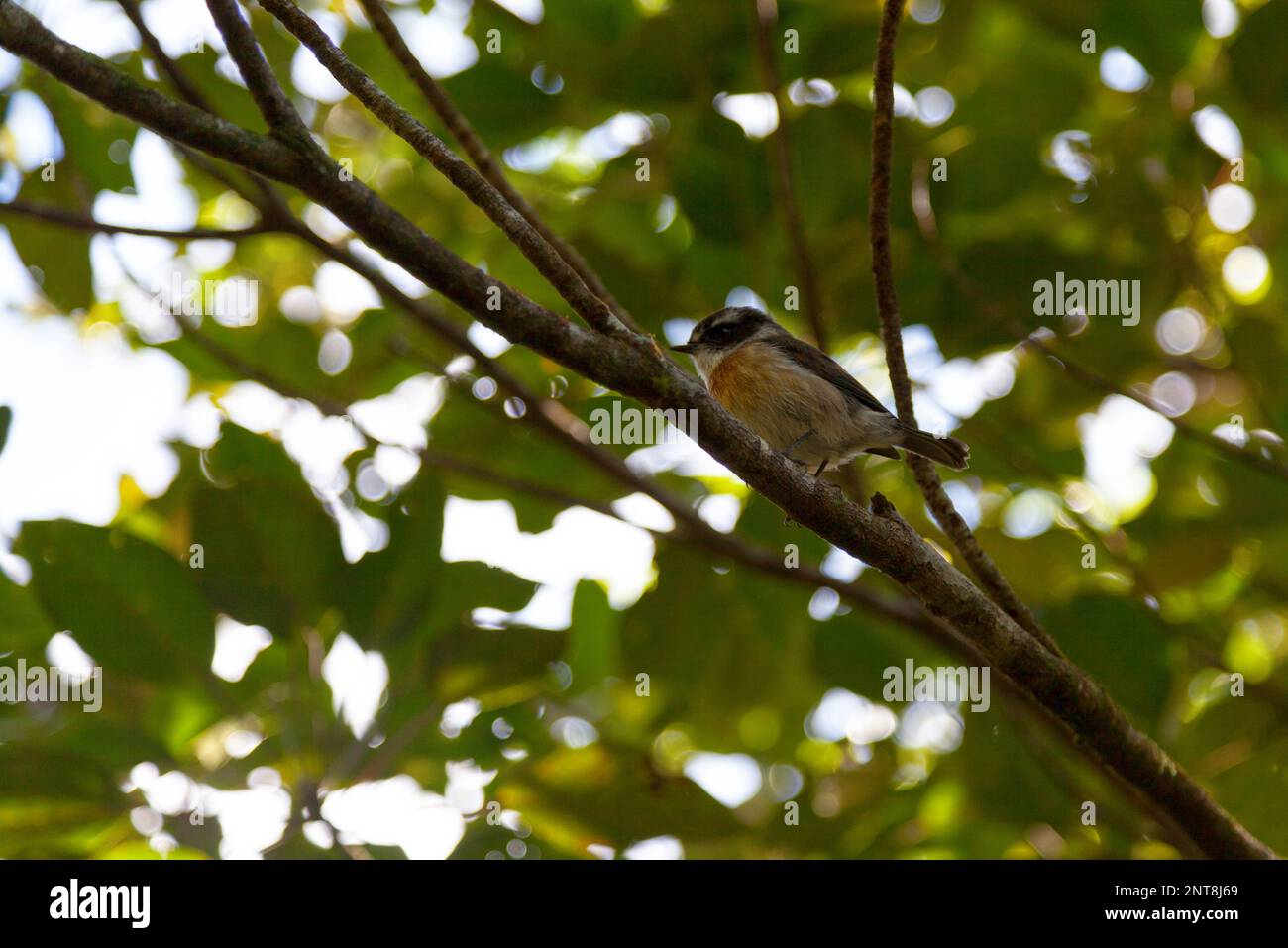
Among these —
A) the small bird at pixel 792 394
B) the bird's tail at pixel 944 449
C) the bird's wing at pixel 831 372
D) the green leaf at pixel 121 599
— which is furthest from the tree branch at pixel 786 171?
the green leaf at pixel 121 599

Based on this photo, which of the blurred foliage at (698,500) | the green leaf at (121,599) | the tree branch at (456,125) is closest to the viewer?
the tree branch at (456,125)

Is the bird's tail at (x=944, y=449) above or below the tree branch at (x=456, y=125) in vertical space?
below

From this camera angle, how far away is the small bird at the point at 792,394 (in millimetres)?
5965

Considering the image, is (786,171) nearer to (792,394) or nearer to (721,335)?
(792,394)

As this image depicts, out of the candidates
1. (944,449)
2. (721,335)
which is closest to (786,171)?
(944,449)

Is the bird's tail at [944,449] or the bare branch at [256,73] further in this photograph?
the bird's tail at [944,449]

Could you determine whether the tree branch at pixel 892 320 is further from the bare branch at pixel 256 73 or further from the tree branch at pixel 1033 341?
the bare branch at pixel 256 73

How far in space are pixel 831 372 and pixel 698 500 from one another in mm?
1051

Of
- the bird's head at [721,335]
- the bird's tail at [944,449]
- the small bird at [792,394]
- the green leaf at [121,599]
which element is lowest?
the green leaf at [121,599]

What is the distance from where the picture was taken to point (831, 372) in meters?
6.18

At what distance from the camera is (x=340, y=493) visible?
5.61 m

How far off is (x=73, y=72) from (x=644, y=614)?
145 inches

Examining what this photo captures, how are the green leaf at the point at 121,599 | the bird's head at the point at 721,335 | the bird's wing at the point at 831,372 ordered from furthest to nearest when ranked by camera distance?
the bird's head at the point at 721,335, the bird's wing at the point at 831,372, the green leaf at the point at 121,599
